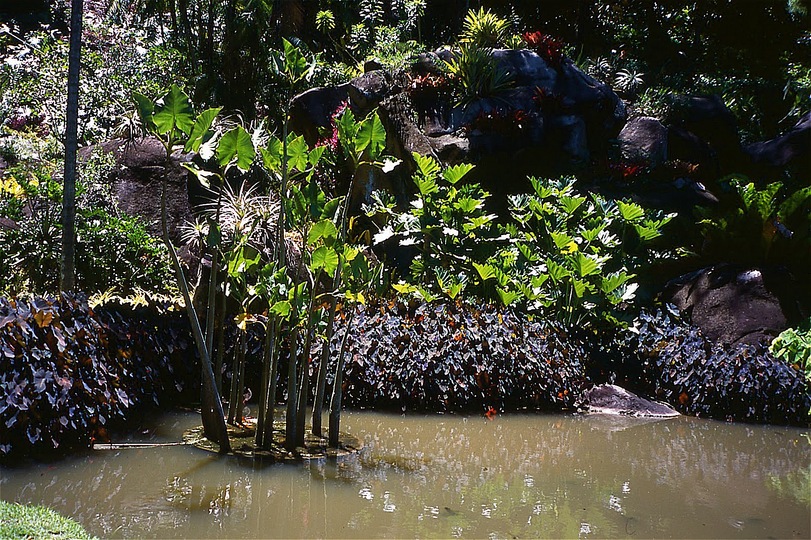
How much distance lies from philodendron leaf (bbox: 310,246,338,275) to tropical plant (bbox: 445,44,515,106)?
7.42 m

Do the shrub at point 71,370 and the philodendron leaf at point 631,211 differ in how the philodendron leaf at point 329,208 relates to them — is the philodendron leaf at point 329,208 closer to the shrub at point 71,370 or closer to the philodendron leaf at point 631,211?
the shrub at point 71,370

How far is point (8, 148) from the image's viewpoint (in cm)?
1254

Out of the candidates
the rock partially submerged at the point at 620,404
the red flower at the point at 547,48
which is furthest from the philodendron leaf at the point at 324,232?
the red flower at the point at 547,48

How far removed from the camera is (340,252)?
512cm

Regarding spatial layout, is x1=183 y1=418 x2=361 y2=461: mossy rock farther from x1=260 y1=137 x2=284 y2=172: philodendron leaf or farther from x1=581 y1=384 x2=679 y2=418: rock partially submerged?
x1=581 y1=384 x2=679 y2=418: rock partially submerged

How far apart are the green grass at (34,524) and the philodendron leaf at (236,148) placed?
2377 millimetres

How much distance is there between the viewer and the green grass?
137 inches

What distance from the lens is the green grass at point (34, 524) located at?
348 centimetres

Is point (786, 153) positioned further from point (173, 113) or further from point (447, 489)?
point (173, 113)

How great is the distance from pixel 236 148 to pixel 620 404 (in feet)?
16.9

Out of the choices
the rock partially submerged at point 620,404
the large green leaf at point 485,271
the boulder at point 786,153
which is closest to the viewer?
the rock partially submerged at point 620,404

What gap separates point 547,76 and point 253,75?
242 inches

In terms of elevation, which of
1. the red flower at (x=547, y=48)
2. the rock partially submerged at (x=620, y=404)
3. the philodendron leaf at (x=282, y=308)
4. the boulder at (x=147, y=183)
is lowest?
→ the rock partially submerged at (x=620, y=404)

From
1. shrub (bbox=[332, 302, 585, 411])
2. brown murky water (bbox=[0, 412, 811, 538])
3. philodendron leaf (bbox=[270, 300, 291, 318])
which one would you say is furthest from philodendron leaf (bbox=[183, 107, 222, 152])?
shrub (bbox=[332, 302, 585, 411])
